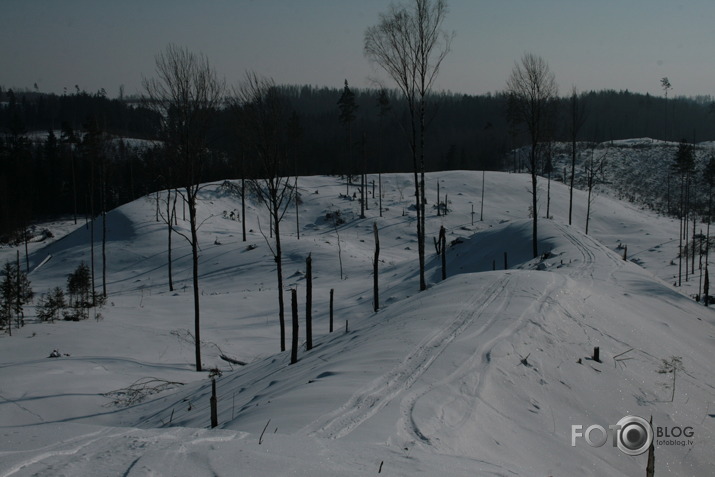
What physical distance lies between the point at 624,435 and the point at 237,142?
32.0m

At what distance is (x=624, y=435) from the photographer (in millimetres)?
8656

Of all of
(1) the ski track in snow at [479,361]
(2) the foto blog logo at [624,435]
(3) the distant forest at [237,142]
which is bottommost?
(2) the foto blog logo at [624,435]

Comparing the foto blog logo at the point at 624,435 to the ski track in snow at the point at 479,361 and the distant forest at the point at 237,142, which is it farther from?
the distant forest at the point at 237,142

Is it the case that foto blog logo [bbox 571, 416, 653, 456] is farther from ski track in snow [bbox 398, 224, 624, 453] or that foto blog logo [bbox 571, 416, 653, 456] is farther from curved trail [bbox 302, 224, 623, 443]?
curved trail [bbox 302, 224, 623, 443]

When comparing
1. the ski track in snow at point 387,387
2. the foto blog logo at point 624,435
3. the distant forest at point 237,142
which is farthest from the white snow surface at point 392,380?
the distant forest at point 237,142

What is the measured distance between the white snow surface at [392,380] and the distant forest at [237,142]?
8182mm

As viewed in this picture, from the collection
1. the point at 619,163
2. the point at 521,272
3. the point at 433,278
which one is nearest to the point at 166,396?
the point at 521,272

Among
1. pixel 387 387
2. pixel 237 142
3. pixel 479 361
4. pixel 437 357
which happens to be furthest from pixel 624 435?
pixel 237 142

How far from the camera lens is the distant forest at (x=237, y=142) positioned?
5372 centimetres

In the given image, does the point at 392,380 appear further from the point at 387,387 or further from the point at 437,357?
the point at 437,357

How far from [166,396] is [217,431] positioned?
7.90 metres

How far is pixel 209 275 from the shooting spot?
123 feet

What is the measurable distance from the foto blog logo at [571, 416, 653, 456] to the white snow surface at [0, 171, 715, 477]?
0.50ft

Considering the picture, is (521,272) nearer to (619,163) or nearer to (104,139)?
(104,139)
